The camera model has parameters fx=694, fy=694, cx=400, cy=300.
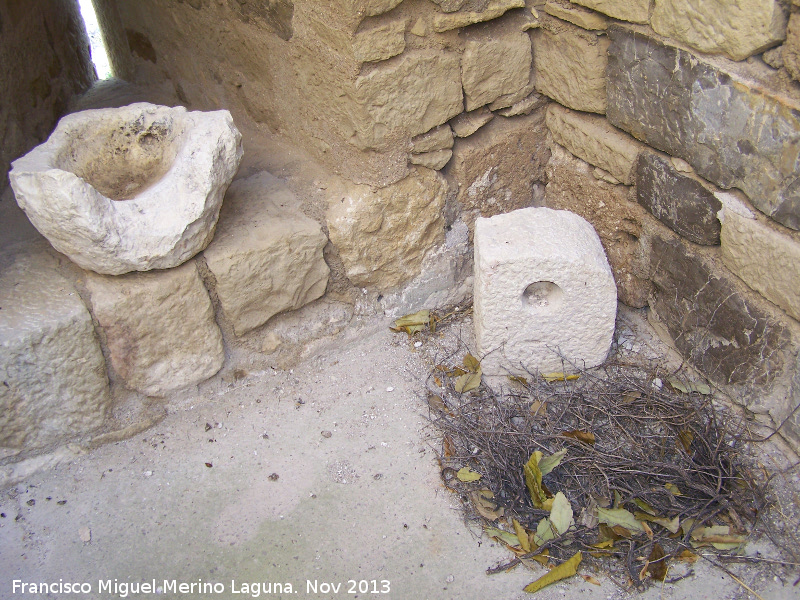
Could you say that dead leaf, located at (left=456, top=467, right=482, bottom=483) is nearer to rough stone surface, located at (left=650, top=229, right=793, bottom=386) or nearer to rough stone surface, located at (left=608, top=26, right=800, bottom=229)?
rough stone surface, located at (left=650, top=229, right=793, bottom=386)

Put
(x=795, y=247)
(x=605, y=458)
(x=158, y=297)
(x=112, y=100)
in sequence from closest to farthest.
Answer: (x=795, y=247), (x=605, y=458), (x=158, y=297), (x=112, y=100)

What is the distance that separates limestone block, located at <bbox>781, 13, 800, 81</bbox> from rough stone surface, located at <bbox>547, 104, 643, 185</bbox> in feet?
2.10

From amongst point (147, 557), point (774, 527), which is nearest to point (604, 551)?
point (774, 527)

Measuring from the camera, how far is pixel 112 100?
3398 mm

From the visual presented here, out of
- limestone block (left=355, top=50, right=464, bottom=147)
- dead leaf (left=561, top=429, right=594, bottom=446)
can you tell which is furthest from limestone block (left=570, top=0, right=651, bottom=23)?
dead leaf (left=561, top=429, right=594, bottom=446)

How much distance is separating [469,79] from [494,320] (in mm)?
897

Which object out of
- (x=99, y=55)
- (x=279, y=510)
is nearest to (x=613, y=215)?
(x=279, y=510)

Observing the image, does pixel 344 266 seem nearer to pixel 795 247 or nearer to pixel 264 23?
pixel 264 23

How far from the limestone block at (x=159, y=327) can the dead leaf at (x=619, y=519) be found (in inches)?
55.7

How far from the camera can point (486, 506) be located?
6.98ft

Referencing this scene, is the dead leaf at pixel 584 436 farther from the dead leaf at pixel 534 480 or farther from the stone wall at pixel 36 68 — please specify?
the stone wall at pixel 36 68

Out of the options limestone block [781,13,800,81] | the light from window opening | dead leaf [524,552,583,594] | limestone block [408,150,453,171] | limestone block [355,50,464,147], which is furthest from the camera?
the light from window opening

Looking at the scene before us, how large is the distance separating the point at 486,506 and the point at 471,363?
61cm

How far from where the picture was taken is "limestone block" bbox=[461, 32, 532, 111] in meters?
2.52
